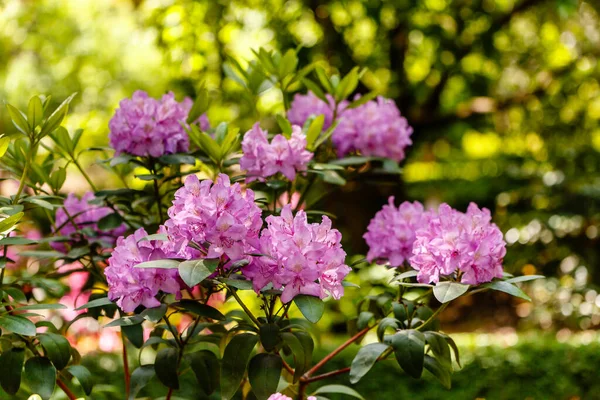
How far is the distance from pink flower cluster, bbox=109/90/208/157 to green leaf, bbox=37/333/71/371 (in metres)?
0.52

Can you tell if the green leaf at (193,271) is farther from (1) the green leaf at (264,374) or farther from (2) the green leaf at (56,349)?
(2) the green leaf at (56,349)

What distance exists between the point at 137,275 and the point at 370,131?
1000 mm

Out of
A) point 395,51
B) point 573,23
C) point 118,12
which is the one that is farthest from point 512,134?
point 118,12

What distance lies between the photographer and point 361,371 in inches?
59.6

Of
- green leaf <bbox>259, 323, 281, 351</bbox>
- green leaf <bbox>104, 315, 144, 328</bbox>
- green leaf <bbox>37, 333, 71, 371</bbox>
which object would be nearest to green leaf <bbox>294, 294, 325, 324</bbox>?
green leaf <bbox>259, 323, 281, 351</bbox>

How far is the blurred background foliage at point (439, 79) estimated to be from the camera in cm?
509

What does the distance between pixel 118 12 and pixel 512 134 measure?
5325 millimetres

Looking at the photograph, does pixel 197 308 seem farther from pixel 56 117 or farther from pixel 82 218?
pixel 82 218

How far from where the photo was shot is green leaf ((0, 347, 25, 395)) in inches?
60.9

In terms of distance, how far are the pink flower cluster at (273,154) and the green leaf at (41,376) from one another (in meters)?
0.65

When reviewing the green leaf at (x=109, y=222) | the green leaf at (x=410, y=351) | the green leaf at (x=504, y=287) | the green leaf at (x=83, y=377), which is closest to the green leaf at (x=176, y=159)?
the green leaf at (x=109, y=222)

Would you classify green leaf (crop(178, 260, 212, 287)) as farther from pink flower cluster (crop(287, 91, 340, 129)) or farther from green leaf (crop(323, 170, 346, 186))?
pink flower cluster (crop(287, 91, 340, 129))

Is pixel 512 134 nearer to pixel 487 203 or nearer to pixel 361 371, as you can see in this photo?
pixel 487 203

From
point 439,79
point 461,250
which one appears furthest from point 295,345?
point 439,79
